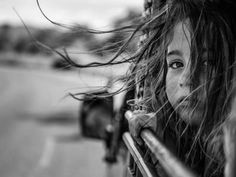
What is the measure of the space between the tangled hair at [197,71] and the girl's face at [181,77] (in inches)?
0.8

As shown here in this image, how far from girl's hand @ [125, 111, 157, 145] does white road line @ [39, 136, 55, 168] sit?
19.3ft

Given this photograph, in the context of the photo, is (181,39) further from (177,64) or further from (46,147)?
(46,147)

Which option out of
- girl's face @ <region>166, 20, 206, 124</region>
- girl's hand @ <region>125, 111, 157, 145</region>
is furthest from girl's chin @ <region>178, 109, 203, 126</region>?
girl's hand @ <region>125, 111, 157, 145</region>

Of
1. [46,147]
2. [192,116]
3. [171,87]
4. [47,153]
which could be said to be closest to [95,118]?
[171,87]

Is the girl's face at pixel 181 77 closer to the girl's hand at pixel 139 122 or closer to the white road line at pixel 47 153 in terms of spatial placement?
the girl's hand at pixel 139 122

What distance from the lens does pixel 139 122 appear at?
1532 mm

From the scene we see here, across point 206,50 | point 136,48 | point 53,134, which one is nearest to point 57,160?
point 53,134

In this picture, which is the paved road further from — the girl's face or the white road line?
the girl's face

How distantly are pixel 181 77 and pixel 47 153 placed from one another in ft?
22.7

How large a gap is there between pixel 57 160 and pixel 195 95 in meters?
6.46

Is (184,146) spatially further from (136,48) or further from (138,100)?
(136,48)

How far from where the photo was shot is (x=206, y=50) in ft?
4.96

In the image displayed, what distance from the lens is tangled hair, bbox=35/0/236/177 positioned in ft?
4.72

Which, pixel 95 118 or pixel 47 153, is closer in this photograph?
pixel 95 118
